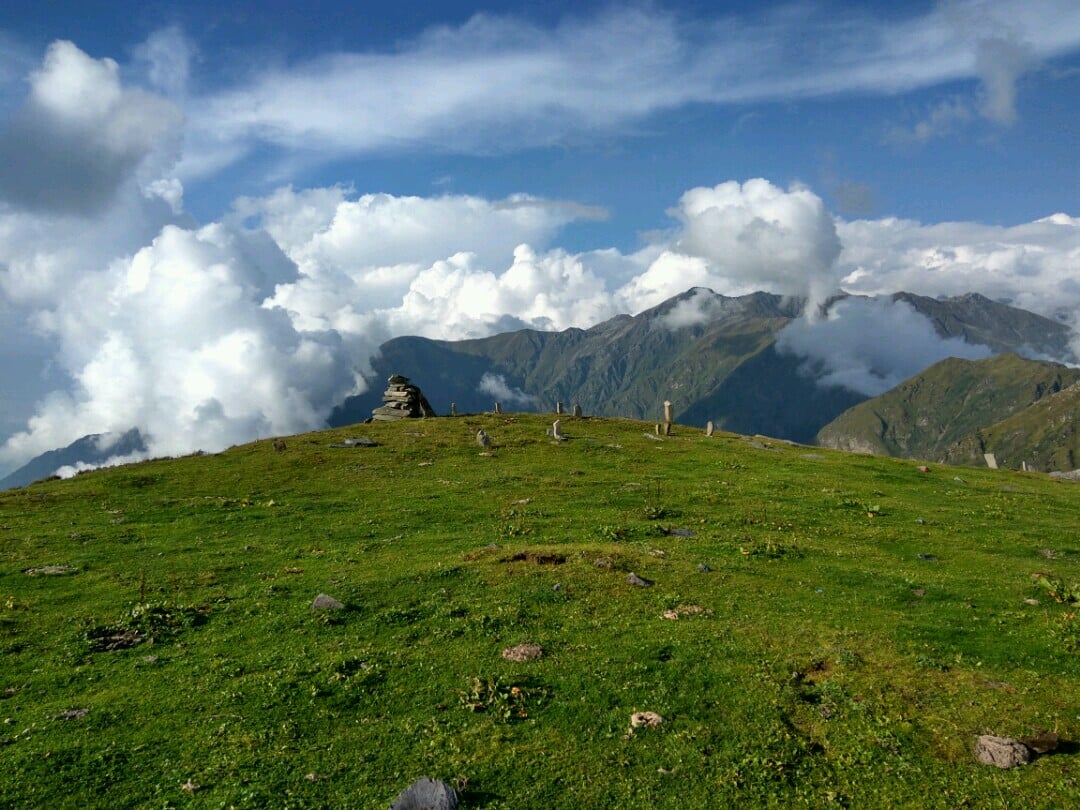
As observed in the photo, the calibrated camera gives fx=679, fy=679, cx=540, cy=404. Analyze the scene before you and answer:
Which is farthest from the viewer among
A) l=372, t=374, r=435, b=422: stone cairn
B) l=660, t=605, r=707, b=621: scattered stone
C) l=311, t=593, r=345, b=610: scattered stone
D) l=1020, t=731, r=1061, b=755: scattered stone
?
l=372, t=374, r=435, b=422: stone cairn

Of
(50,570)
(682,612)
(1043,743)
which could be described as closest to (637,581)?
(682,612)

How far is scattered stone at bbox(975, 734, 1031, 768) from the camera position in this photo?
591 inches

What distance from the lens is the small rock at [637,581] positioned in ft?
83.6

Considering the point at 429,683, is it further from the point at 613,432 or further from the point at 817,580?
the point at 613,432

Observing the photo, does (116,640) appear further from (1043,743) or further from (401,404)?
(401,404)

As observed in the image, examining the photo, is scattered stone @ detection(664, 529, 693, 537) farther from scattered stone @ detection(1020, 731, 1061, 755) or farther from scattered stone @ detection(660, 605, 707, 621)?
scattered stone @ detection(1020, 731, 1061, 755)

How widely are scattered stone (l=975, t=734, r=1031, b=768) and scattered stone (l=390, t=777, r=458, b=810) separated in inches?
462

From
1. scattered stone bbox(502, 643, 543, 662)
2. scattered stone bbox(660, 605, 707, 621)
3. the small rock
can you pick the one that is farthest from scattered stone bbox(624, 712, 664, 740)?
the small rock

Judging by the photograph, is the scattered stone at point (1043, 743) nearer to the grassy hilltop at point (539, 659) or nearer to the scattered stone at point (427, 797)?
the grassy hilltop at point (539, 659)

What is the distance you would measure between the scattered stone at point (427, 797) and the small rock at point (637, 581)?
13.0 metres

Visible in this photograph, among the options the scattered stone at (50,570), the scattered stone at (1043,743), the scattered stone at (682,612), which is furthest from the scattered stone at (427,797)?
the scattered stone at (50,570)

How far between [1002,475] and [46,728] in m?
72.4

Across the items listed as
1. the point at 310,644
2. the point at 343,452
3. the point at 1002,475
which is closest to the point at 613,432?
the point at 343,452

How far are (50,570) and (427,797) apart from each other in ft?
79.3
